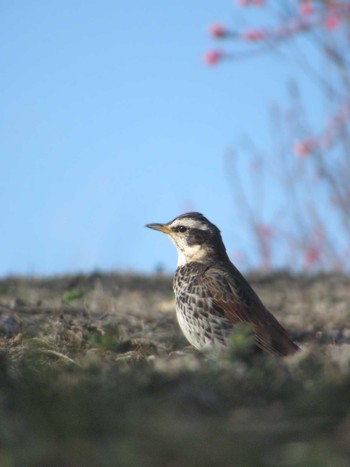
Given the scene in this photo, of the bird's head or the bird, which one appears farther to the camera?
the bird's head

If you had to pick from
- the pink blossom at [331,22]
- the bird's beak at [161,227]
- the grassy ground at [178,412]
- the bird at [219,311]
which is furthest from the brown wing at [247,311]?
the pink blossom at [331,22]

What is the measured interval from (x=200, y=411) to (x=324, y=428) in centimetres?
49

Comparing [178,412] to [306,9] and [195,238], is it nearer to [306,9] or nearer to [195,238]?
[195,238]

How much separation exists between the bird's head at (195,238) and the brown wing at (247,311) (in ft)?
2.33

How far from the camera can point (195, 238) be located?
7750 mm

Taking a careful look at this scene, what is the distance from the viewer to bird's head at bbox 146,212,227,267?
7660 mm

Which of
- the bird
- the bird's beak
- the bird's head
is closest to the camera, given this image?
the bird

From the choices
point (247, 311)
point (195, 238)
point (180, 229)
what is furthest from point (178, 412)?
point (180, 229)

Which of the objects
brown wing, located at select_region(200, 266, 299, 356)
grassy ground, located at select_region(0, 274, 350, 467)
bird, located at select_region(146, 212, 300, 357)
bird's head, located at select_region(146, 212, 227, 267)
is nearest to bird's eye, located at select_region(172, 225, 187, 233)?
bird's head, located at select_region(146, 212, 227, 267)

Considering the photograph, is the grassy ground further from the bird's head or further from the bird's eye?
the bird's eye

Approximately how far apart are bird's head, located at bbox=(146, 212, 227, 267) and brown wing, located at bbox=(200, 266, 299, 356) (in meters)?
0.71

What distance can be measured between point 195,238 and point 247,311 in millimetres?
1287

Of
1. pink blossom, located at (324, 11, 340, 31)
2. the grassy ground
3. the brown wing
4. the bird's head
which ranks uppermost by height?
pink blossom, located at (324, 11, 340, 31)

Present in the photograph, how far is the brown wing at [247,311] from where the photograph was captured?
6.51 m
